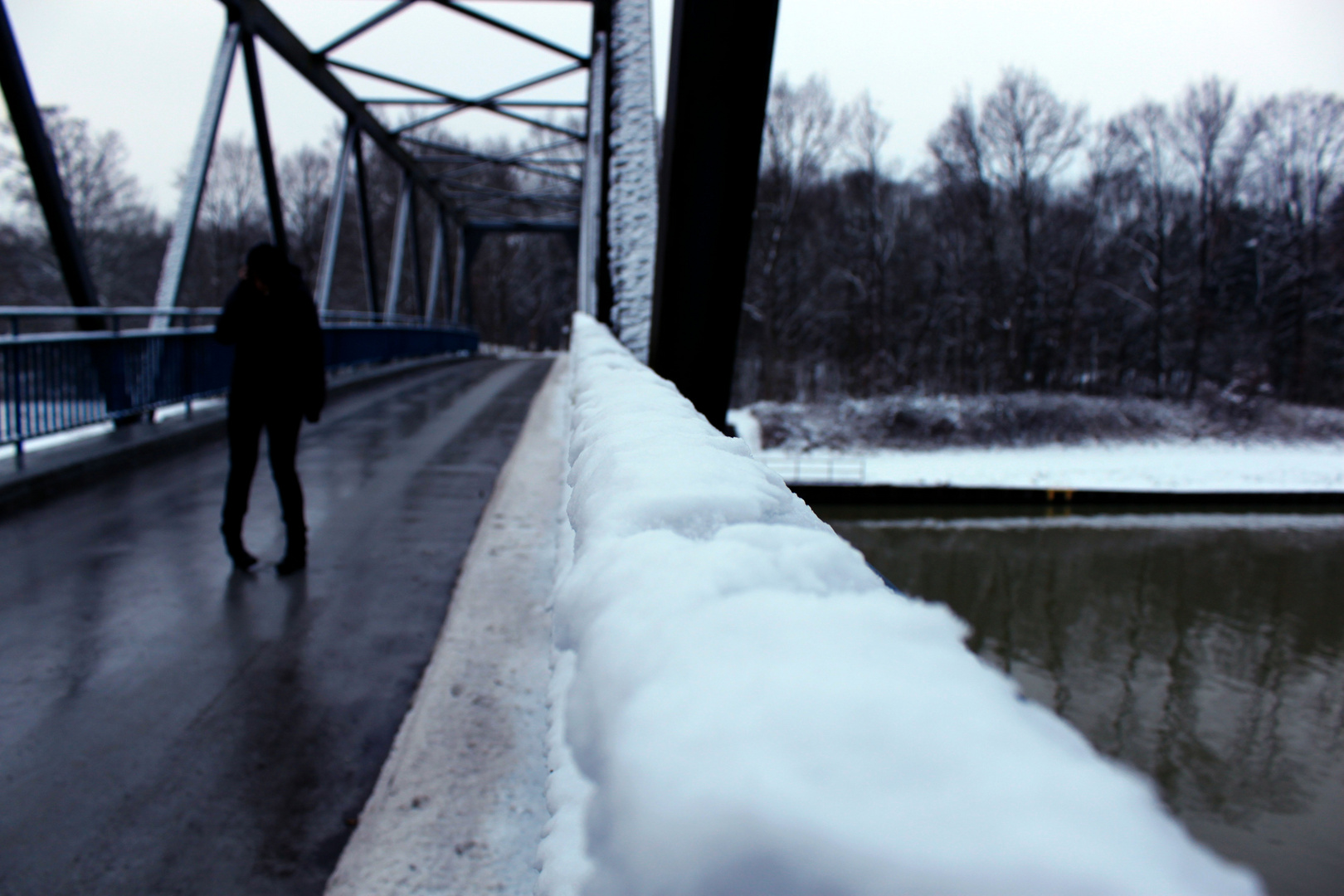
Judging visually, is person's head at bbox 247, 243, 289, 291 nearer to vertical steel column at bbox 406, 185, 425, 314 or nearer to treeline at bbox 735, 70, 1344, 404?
vertical steel column at bbox 406, 185, 425, 314

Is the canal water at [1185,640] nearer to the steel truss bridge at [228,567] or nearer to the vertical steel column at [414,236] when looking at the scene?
the steel truss bridge at [228,567]

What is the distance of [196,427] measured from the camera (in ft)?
27.0

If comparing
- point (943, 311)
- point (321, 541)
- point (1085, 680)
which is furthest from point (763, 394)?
point (321, 541)

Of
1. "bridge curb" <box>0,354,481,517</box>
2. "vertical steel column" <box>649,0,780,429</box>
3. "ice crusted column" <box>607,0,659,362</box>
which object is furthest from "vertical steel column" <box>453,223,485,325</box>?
"vertical steel column" <box>649,0,780,429</box>

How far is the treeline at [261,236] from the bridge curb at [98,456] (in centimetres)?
1153

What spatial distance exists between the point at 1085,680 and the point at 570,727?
15.5m

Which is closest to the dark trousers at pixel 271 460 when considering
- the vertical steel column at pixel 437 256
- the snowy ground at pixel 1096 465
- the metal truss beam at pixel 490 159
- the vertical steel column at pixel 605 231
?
the vertical steel column at pixel 605 231

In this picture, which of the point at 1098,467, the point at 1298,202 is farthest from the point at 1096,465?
the point at 1298,202

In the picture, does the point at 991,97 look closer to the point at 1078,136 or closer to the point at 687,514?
the point at 1078,136

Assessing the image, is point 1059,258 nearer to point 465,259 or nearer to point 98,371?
point 465,259

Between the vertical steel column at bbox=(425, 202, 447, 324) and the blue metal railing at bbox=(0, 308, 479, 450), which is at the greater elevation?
the vertical steel column at bbox=(425, 202, 447, 324)

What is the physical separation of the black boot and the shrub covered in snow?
23176 mm

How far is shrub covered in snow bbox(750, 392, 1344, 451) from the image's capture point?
2839cm

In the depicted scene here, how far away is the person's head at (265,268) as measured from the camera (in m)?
4.11
